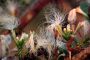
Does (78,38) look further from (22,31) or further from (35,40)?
(22,31)

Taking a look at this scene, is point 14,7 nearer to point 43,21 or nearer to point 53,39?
point 43,21


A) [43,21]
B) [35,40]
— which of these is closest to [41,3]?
[43,21]

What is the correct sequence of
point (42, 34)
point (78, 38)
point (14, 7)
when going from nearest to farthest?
1. point (78, 38)
2. point (42, 34)
3. point (14, 7)

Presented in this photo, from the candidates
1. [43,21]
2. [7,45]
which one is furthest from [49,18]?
[7,45]

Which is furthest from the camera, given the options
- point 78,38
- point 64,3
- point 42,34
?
point 64,3

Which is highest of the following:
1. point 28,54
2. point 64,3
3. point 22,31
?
point 64,3

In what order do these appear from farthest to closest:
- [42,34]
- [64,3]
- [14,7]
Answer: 1. [14,7]
2. [64,3]
3. [42,34]

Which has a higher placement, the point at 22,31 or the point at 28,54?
the point at 22,31

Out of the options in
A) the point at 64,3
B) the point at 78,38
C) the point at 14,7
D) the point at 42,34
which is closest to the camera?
the point at 78,38

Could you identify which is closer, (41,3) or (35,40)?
(35,40)
